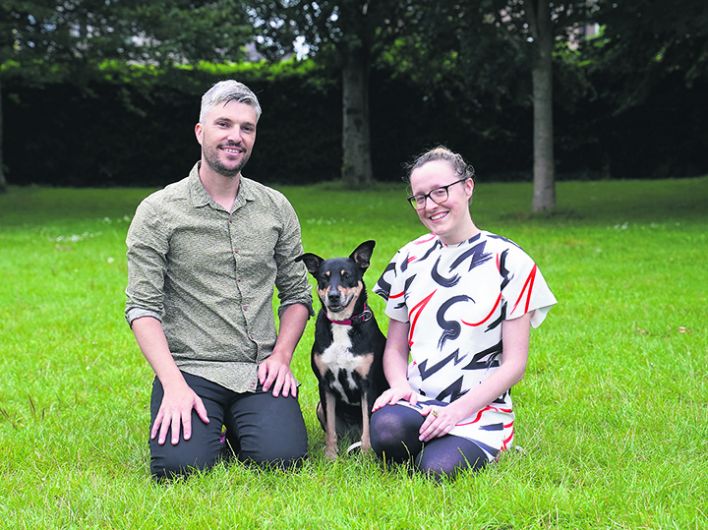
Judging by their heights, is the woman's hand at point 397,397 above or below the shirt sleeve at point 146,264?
below

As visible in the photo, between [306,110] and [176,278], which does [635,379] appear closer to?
[176,278]

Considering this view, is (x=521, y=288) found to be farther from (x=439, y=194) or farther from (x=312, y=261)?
(x=312, y=261)

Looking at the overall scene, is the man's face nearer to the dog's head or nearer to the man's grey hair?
the man's grey hair

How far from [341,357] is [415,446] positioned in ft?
1.82

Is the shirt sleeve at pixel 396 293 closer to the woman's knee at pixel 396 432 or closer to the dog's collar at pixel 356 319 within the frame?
the dog's collar at pixel 356 319

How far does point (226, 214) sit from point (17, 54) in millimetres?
13939

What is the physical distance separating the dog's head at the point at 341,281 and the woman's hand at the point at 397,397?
0.46 m

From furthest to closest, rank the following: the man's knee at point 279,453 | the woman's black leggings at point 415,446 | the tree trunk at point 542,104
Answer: the tree trunk at point 542,104 < the man's knee at point 279,453 < the woman's black leggings at point 415,446

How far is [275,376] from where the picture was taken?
4.05m

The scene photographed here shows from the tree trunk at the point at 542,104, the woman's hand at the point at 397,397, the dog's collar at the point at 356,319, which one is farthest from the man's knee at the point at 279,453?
the tree trunk at the point at 542,104

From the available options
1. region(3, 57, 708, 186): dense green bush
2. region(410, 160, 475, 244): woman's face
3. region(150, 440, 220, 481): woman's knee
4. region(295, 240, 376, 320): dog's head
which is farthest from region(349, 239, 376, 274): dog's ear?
region(3, 57, 708, 186): dense green bush

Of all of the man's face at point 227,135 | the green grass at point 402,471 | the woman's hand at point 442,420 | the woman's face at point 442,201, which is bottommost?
the green grass at point 402,471

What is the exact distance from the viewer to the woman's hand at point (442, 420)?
358 cm

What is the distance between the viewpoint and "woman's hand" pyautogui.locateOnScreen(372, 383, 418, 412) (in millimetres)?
3748
